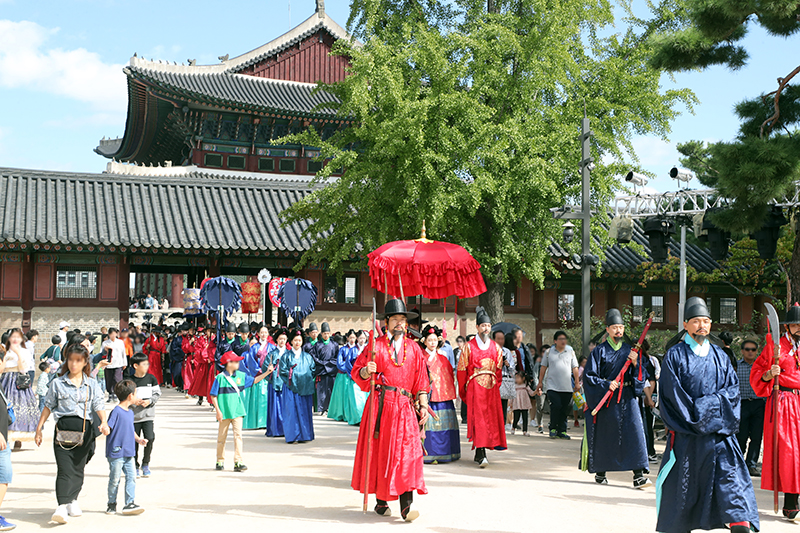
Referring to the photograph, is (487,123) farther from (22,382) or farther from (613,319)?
(22,382)

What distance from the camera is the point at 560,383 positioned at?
43.8 ft

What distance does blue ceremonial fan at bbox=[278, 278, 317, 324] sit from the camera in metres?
19.2

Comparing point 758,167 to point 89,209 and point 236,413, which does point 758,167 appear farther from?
point 89,209

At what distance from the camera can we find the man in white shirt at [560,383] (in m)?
13.3

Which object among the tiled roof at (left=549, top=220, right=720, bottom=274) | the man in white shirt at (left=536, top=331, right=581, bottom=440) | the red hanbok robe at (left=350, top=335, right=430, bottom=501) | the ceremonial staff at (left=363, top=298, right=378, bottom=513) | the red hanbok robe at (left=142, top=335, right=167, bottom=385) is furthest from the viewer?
the tiled roof at (left=549, top=220, right=720, bottom=274)

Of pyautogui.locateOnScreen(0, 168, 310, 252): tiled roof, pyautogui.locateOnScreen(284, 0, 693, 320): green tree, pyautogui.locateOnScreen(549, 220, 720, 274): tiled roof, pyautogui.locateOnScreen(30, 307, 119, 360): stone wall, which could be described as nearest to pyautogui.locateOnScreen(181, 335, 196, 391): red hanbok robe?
pyautogui.locateOnScreen(30, 307, 119, 360): stone wall

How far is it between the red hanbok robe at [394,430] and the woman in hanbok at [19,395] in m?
5.75

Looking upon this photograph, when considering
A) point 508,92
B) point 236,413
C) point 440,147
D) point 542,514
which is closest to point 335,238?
point 440,147

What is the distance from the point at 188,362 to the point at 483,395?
12649 mm

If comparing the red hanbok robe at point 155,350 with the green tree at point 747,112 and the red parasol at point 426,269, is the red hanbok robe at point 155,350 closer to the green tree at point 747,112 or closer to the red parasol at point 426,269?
the red parasol at point 426,269

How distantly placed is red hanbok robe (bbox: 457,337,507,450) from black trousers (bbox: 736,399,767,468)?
2.99 meters

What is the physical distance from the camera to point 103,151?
5444cm

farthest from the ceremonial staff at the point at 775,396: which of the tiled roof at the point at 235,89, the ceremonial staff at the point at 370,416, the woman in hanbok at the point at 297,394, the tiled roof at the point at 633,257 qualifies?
the tiled roof at the point at 235,89

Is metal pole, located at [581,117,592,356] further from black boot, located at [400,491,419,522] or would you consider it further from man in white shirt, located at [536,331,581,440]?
black boot, located at [400,491,419,522]
